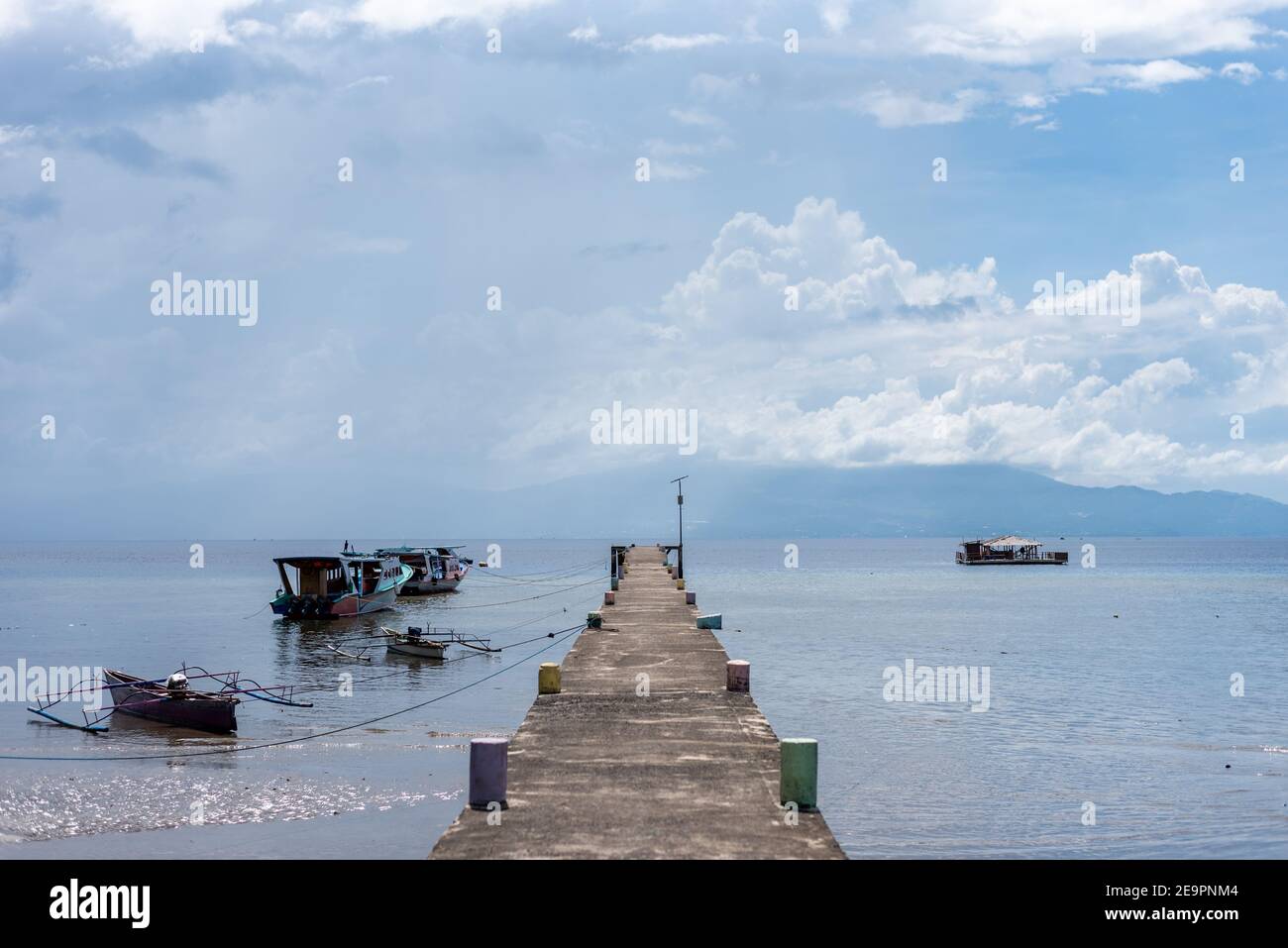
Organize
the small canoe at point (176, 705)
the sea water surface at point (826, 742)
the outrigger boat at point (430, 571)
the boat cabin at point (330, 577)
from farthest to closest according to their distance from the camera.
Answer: the outrigger boat at point (430, 571)
the boat cabin at point (330, 577)
the small canoe at point (176, 705)
the sea water surface at point (826, 742)

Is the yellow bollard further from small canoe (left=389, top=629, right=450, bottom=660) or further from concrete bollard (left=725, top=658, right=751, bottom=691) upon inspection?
small canoe (left=389, top=629, right=450, bottom=660)

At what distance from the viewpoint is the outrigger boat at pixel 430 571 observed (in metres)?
97.4

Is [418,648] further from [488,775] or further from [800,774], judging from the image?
[800,774]

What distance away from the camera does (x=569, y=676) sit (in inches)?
969

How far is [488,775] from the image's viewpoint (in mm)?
13336

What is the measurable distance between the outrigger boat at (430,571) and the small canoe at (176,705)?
60.8 metres

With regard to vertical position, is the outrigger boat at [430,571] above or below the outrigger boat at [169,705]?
below

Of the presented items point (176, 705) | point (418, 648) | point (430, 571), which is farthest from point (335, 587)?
point (176, 705)

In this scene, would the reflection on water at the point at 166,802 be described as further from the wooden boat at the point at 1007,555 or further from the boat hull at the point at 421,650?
the wooden boat at the point at 1007,555

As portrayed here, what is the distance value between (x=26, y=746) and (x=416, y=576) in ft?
229

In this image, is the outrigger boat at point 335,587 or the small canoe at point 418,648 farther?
the outrigger boat at point 335,587

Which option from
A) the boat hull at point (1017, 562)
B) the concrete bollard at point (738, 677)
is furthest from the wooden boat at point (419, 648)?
the boat hull at point (1017, 562)
